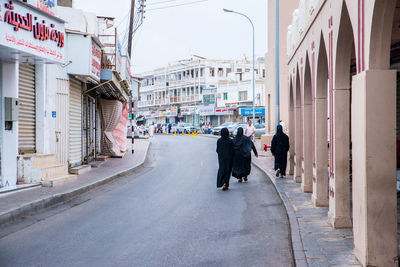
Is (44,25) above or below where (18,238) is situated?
above

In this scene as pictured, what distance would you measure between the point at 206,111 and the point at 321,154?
218 feet

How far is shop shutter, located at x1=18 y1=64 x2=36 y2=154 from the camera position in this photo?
1331cm

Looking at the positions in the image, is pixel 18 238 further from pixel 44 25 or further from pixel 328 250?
pixel 44 25

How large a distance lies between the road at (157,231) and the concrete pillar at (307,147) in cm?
89

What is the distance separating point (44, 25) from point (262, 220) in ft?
24.0

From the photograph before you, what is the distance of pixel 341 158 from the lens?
786cm

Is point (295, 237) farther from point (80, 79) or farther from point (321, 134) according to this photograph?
point (80, 79)

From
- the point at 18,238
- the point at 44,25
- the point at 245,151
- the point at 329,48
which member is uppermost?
the point at 44,25

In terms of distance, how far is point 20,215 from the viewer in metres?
9.23

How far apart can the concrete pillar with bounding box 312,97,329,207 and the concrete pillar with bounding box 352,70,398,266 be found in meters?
4.34

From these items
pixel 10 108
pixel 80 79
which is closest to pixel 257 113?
pixel 80 79

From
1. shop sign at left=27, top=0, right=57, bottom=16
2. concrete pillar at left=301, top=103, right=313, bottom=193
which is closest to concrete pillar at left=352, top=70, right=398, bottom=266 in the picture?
concrete pillar at left=301, top=103, right=313, bottom=193

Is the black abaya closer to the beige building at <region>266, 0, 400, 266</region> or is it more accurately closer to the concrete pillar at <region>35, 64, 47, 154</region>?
the concrete pillar at <region>35, 64, 47, 154</region>

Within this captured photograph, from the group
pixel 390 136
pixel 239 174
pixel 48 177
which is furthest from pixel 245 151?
pixel 390 136
